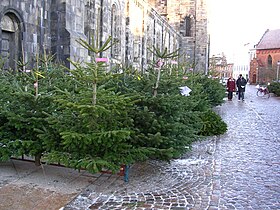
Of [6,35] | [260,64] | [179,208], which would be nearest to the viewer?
[179,208]

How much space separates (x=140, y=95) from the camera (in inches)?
247

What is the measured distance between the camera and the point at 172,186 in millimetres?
5844

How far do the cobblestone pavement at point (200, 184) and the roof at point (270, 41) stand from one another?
8679 centimetres

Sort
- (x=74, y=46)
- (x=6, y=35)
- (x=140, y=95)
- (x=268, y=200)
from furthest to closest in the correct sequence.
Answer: (x=74, y=46), (x=6, y=35), (x=140, y=95), (x=268, y=200)

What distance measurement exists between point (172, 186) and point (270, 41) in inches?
3721

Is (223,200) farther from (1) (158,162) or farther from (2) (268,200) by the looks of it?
(1) (158,162)

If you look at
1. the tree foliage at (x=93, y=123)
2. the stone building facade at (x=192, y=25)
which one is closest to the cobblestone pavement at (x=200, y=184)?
the tree foliage at (x=93, y=123)

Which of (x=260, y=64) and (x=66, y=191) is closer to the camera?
(x=66, y=191)

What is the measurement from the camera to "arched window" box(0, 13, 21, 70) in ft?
40.5

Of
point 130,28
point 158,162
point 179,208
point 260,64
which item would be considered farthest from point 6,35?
point 260,64

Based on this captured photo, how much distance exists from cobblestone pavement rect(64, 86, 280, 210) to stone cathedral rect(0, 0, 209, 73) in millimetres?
2262

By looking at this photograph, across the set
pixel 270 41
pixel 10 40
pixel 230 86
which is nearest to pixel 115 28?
pixel 230 86

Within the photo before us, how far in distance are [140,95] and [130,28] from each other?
21978mm

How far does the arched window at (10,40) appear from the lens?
40.5 ft
